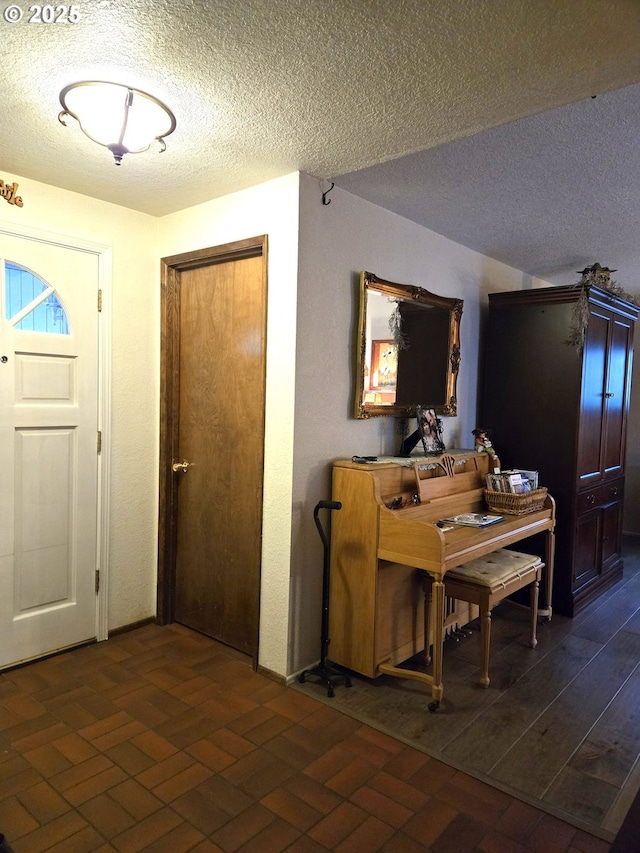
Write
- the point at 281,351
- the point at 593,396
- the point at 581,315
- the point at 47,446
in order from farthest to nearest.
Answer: the point at 593,396, the point at 581,315, the point at 47,446, the point at 281,351

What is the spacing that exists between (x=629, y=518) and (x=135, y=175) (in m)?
5.49

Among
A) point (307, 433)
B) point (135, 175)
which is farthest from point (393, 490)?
point (135, 175)

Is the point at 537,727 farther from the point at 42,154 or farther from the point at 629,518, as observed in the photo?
the point at 629,518

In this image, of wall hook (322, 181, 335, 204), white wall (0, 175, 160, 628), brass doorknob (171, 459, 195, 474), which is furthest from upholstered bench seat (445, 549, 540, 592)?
wall hook (322, 181, 335, 204)

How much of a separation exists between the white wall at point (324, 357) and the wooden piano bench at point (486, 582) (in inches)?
25.9

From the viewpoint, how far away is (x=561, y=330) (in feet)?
11.7

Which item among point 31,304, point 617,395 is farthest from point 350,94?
point 617,395

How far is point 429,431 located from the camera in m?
3.15

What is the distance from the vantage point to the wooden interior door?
9.03 feet

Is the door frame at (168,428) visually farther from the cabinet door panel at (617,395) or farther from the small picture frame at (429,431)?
the cabinet door panel at (617,395)

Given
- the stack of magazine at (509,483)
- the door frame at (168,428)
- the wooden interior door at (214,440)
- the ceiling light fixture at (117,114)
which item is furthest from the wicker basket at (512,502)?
the ceiling light fixture at (117,114)

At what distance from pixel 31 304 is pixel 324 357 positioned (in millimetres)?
1390

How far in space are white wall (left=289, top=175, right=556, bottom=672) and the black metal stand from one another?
63mm

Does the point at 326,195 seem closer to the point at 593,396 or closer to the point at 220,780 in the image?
the point at 593,396
